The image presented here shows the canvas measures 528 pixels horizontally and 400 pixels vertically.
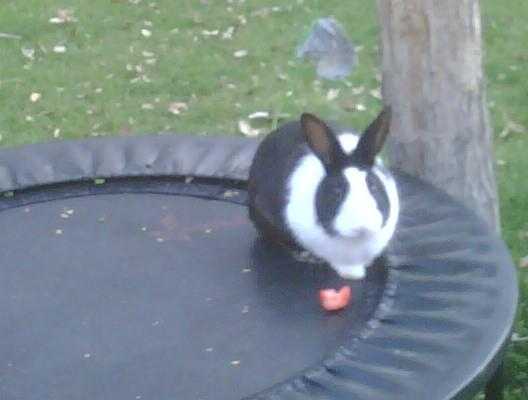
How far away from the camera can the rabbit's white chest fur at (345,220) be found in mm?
2633

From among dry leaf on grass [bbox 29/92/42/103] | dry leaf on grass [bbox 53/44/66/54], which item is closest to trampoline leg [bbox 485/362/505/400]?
dry leaf on grass [bbox 29/92/42/103]

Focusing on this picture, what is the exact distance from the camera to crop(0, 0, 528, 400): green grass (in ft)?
16.9

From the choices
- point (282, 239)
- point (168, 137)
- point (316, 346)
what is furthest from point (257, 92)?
point (316, 346)

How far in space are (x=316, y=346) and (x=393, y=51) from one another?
99cm

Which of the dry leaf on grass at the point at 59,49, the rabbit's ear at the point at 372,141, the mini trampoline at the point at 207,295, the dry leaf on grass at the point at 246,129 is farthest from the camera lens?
the dry leaf on grass at the point at 59,49

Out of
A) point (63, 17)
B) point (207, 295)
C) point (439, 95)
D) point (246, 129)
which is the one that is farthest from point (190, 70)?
point (207, 295)

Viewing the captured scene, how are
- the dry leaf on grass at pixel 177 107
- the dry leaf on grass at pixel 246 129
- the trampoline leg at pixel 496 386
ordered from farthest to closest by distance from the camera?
the dry leaf on grass at pixel 177 107 < the dry leaf on grass at pixel 246 129 < the trampoline leg at pixel 496 386

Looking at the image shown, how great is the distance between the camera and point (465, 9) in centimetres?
325

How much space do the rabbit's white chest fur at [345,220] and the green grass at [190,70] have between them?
1.60 m

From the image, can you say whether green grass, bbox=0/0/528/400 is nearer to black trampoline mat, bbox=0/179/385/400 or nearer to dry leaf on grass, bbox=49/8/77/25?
dry leaf on grass, bbox=49/8/77/25

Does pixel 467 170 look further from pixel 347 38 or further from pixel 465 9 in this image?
pixel 347 38

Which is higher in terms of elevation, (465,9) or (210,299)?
(465,9)

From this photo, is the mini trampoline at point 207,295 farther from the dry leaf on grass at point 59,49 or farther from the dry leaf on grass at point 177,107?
the dry leaf on grass at point 59,49

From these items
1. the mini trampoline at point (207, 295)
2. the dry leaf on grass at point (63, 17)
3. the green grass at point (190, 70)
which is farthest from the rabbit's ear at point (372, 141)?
the dry leaf on grass at point (63, 17)
